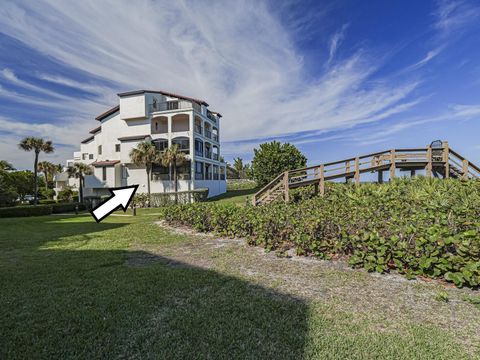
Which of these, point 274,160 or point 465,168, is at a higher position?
point 274,160

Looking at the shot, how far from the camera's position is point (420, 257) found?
4523 millimetres

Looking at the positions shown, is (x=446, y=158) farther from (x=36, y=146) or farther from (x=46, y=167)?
(x=46, y=167)

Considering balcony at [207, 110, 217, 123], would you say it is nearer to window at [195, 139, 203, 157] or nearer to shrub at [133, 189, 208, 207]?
window at [195, 139, 203, 157]

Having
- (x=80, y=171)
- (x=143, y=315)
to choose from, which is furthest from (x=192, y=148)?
(x=143, y=315)

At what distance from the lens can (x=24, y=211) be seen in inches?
774

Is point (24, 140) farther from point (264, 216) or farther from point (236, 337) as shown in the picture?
point (236, 337)

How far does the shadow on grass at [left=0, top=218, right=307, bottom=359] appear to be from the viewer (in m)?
2.72

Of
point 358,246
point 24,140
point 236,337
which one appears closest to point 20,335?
point 236,337

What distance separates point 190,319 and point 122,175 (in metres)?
29.0

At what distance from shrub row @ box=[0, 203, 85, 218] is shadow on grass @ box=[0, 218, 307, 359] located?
17.9 m

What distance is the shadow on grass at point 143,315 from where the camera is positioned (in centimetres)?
272

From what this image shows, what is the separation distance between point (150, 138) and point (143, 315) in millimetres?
27244
